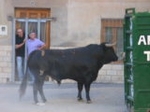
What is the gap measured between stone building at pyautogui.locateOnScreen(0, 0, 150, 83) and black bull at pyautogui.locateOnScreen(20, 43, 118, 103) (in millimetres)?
4701

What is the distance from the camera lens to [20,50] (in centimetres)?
1870

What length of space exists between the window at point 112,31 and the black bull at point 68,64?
4813 mm

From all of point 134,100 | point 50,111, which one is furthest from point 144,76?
point 50,111

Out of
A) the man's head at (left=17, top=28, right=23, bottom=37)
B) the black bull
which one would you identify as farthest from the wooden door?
the black bull

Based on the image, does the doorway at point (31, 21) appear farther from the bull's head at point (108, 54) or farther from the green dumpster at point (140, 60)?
the green dumpster at point (140, 60)

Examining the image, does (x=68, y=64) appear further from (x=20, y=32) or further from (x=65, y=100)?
(x=20, y=32)

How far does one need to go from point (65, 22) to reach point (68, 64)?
16.9 feet

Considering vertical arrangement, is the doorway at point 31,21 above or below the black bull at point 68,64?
above

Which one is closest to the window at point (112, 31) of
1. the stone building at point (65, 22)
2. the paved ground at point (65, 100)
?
the stone building at point (65, 22)

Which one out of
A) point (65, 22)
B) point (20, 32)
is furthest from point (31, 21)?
point (65, 22)

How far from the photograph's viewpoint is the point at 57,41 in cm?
1875

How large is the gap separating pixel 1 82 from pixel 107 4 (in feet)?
15.3

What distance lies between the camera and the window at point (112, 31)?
18.9 meters

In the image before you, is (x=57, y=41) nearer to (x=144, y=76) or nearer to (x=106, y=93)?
(x=106, y=93)
